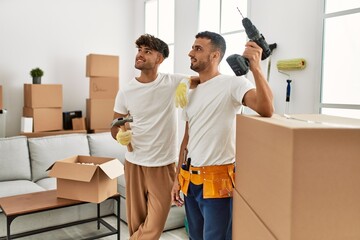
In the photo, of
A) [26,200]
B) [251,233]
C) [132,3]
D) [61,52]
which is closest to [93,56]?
[61,52]

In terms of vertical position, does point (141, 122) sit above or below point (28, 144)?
above

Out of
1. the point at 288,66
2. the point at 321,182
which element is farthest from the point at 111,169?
the point at 321,182

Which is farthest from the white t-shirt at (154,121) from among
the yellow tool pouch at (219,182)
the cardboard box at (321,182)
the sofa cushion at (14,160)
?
the sofa cushion at (14,160)

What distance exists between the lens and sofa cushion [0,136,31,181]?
333cm

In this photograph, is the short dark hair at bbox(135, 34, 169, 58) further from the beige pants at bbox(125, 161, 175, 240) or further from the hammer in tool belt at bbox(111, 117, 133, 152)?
the beige pants at bbox(125, 161, 175, 240)

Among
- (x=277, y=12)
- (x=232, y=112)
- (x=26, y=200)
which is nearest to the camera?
(x=232, y=112)

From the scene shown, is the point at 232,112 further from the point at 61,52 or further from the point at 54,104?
the point at 61,52

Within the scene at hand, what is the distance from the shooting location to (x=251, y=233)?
0.96 m

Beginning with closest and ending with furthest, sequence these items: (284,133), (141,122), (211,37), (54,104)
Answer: (284,133), (211,37), (141,122), (54,104)

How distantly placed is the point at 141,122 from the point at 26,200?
1.12 m

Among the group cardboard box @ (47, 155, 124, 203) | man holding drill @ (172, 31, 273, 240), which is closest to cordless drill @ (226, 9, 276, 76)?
man holding drill @ (172, 31, 273, 240)

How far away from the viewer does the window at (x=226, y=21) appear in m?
3.53

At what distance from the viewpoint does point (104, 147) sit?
3.93m

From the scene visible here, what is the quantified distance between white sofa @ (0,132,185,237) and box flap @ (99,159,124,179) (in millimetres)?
613
